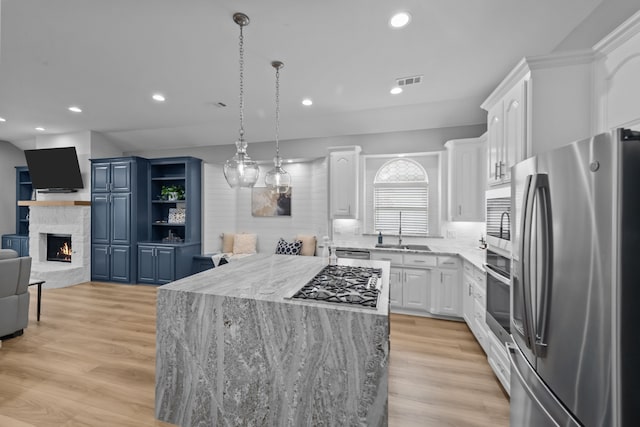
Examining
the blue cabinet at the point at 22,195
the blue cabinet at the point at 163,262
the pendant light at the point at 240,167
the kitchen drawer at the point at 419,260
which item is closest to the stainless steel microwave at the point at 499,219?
the kitchen drawer at the point at 419,260

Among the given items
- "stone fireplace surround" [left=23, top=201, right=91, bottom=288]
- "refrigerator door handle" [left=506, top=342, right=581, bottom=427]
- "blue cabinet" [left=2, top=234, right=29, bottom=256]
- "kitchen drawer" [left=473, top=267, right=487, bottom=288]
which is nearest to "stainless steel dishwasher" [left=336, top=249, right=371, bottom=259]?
"kitchen drawer" [left=473, top=267, right=487, bottom=288]

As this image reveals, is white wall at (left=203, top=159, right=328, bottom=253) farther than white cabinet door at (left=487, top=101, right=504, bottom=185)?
Yes

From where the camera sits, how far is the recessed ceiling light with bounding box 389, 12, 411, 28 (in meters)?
2.14

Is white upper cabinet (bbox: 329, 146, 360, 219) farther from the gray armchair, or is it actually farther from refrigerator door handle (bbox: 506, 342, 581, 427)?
the gray armchair

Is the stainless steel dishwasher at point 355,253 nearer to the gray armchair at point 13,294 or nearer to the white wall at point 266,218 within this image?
the white wall at point 266,218

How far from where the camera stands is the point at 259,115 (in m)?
4.53

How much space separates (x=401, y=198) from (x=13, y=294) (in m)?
5.20

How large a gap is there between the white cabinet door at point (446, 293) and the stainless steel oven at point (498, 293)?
1085 millimetres

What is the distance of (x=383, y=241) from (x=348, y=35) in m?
3.10

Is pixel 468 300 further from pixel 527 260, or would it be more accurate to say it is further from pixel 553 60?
pixel 553 60

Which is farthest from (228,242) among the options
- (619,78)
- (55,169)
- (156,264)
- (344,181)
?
(619,78)

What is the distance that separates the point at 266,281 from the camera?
2.04 m

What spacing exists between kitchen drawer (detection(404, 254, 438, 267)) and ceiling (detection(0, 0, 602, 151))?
2.11m

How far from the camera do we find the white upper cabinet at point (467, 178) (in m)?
3.70
